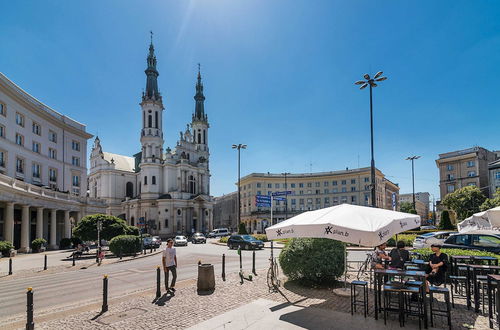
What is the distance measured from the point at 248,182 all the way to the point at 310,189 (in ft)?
65.7

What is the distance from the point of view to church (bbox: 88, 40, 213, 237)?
77.1m

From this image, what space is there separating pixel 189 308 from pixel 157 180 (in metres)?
73.8

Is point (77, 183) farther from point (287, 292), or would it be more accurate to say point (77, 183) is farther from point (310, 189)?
point (310, 189)

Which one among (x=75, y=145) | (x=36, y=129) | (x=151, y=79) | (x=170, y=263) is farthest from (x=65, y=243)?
(x=151, y=79)

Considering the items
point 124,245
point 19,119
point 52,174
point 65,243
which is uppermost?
point 19,119

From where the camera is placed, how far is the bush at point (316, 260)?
413 inches

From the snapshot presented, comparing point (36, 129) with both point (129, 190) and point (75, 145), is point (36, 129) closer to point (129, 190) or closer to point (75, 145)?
point (75, 145)

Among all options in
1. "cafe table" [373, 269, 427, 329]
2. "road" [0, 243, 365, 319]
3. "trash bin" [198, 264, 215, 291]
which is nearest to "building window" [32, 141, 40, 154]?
"road" [0, 243, 365, 319]

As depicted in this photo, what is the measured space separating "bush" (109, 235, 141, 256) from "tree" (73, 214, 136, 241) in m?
5.81

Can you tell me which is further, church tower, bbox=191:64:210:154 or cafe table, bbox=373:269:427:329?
church tower, bbox=191:64:210:154

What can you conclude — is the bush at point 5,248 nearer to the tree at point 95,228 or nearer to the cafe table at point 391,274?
the tree at point 95,228

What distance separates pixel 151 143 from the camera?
79125 mm

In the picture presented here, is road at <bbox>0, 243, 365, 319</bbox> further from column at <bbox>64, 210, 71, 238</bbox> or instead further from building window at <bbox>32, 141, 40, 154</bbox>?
building window at <bbox>32, 141, 40, 154</bbox>

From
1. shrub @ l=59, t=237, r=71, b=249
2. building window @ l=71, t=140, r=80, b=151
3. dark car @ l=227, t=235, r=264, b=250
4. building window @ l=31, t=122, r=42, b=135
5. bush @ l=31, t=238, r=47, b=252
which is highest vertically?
building window @ l=31, t=122, r=42, b=135
